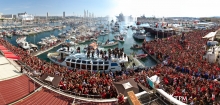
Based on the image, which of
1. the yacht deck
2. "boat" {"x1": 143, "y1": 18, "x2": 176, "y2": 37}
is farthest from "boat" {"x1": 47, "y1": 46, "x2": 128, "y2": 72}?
"boat" {"x1": 143, "y1": 18, "x2": 176, "y2": 37}

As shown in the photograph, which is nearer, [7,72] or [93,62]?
[7,72]

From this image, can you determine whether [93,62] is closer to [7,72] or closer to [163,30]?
[7,72]

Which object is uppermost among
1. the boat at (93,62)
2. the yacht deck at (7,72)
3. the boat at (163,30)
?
the boat at (163,30)

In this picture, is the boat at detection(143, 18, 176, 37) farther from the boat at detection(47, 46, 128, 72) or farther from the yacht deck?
the yacht deck

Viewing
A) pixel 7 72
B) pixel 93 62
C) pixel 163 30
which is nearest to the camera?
pixel 7 72

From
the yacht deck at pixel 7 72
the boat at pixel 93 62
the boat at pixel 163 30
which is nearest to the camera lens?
the yacht deck at pixel 7 72

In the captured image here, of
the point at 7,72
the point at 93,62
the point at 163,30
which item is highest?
the point at 163,30

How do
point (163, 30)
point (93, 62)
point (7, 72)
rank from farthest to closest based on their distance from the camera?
point (163, 30)
point (93, 62)
point (7, 72)

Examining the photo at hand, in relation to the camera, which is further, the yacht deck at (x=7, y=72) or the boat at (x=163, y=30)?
the boat at (x=163, y=30)

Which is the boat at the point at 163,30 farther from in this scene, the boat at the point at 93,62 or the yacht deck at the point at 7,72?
the yacht deck at the point at 7,72

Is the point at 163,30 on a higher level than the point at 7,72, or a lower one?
higher

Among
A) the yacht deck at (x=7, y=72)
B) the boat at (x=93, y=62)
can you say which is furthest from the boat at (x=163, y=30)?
the yacht deck at (x=7, y=72)

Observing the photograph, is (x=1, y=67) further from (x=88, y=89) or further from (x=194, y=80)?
(x=194, y=80)

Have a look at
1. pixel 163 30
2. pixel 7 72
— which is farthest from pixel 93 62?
pixel 163 30
